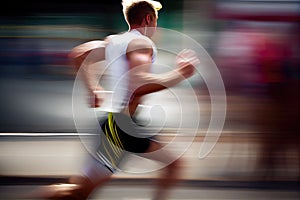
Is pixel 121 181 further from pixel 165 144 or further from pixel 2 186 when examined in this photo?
pixel 165 144

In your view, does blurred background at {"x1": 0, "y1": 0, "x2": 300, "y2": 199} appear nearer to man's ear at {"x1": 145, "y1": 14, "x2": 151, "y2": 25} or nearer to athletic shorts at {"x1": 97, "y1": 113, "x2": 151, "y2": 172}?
athletic shorts at {"x1": 97, "y1": 113, "x2": 151, "y2": 172}

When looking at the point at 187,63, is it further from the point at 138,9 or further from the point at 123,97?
the point at 138,9

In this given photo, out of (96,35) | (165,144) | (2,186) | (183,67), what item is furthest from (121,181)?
(96,35)

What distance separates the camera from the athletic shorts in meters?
3.95

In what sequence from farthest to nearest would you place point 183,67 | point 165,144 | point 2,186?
point 2,186 < point 165,144 < point 183,67

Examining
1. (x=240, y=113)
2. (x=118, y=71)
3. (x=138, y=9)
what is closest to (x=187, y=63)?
(x=118, y=71)

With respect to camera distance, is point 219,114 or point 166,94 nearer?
point 219,114

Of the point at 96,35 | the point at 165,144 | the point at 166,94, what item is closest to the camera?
the point at 165,144

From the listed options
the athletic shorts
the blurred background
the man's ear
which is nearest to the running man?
the athletic shorts

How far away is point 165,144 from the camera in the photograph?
13.5 ft

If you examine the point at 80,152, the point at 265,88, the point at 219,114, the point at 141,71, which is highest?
the point at 141,71

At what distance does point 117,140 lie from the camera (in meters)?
3.97

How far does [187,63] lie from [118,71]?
1.30ft

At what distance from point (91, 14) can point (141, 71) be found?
8.18 meters
